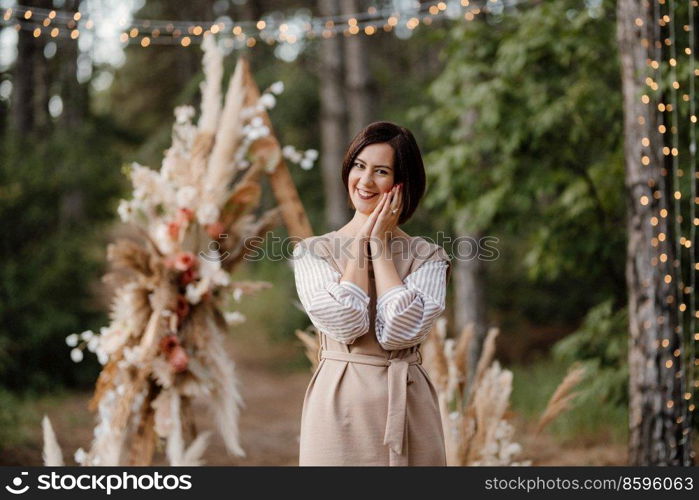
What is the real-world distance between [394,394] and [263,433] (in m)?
5.42

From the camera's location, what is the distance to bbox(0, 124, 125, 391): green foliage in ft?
23.1

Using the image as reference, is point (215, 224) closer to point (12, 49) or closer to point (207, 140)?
point (207, 140)

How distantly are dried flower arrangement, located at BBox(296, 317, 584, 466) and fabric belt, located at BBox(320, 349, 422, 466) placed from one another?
4.06ft

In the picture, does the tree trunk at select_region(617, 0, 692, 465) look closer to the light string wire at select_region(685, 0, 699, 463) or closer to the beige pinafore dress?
the light string wire at select_region(685, 0, 699, 463)

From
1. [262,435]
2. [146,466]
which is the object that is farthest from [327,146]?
[146,466]

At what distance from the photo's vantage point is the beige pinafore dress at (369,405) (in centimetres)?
214

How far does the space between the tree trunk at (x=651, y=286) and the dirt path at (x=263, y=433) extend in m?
1.18

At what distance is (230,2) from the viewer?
13445 millimetres

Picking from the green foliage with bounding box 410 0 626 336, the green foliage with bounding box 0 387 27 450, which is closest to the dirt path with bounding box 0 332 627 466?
the green foliage with bounding box 0 387 27 450

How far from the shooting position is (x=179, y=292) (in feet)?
11.4

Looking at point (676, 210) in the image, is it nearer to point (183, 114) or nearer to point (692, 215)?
point (692, 215)

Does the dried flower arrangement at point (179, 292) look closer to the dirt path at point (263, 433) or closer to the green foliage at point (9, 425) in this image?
the green foliage at point (9, 425)

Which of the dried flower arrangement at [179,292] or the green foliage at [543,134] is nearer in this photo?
the dried flower arrangement at [179,292]

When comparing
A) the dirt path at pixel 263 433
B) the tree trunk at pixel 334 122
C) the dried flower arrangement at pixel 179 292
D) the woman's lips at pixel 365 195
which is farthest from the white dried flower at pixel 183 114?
the tree trunk at pixel 334 122
